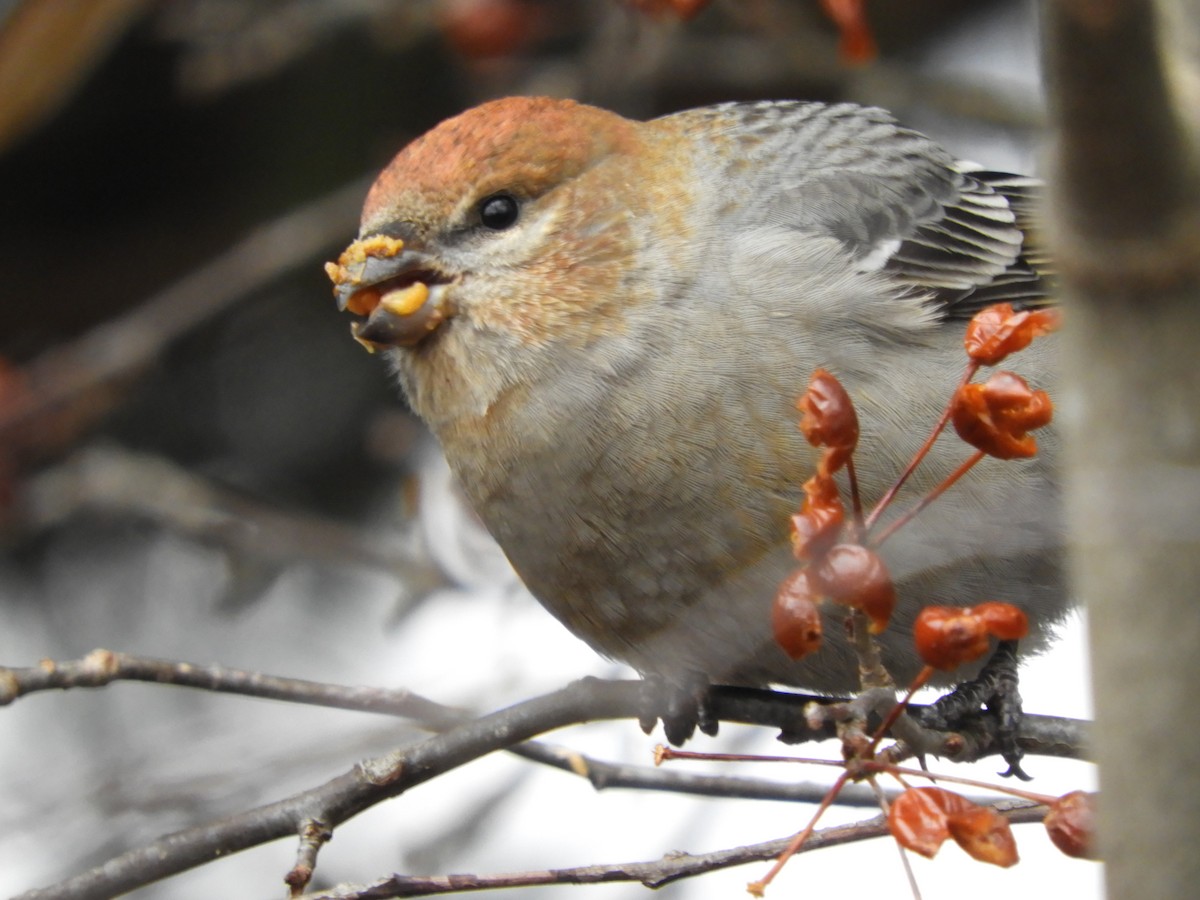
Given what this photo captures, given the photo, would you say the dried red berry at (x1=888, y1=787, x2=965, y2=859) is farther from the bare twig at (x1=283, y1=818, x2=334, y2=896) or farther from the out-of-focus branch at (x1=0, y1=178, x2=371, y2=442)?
the out-of-focus branch at (x1=0, y1=178, x2=371, y2=442)

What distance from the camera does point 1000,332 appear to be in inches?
79.0

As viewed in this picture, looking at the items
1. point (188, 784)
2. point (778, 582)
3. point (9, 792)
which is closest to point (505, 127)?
point (778, 582)

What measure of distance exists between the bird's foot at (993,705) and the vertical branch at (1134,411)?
5.15 feet

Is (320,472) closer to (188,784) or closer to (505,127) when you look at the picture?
(188,784)

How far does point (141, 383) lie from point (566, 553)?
2.45 meters

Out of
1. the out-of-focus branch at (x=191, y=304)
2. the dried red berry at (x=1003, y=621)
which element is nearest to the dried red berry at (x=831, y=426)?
the dried red berry at (x=1003, y=621)

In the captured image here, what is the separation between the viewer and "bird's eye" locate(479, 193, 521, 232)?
287cm

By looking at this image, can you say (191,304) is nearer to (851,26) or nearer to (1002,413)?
(851,26)

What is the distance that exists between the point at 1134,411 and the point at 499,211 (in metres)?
2.03

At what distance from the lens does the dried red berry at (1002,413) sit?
6.13ft

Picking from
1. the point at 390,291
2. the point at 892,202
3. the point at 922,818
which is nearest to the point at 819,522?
the point at 922,818

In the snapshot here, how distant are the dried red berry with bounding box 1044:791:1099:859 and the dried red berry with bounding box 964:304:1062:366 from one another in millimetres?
597

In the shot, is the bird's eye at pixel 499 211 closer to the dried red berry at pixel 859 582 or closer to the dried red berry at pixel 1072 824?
the dried red berry at pixel 859 582

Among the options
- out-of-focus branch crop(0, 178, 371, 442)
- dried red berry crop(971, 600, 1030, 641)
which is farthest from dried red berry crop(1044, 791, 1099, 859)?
out-of-focus branch crop(0, 178, 371, 442)
